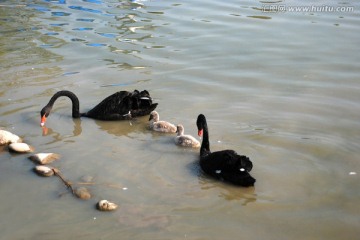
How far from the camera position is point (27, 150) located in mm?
5738

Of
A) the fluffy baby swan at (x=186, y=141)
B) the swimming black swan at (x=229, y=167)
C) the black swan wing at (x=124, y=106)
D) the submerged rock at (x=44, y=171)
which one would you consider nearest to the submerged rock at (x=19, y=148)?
the submerged rock at (x=44, y=171)

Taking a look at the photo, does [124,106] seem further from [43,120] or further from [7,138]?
[7,138]

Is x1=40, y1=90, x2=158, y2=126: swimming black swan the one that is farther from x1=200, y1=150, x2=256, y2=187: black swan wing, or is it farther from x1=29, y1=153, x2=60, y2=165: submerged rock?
x1=200, y1=150, x2=256, y2=187: black swan wing

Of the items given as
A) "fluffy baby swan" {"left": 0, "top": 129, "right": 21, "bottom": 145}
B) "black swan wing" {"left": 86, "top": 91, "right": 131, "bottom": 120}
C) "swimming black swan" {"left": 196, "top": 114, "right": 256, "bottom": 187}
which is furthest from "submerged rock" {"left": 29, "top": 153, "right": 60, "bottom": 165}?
"swimming black swan" {"left": 196, "top": 114, "right": 256, "bottom": 187}

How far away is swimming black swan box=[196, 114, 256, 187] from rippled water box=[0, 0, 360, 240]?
0.29 feet

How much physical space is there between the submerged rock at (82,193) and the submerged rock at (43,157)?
761 mm

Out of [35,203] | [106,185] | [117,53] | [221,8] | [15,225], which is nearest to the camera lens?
[15,225]

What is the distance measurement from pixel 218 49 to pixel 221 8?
3.40 metres

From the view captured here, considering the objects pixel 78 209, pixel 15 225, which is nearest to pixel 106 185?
pixel 78 209

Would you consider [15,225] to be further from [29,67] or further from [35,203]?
[29,67]

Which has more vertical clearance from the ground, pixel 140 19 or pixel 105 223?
pixel 140 19

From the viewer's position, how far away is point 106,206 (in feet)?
14.9

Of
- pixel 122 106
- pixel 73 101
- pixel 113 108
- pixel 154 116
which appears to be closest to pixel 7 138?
pixel 73 101

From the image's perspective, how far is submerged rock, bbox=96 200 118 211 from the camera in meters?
4.53
